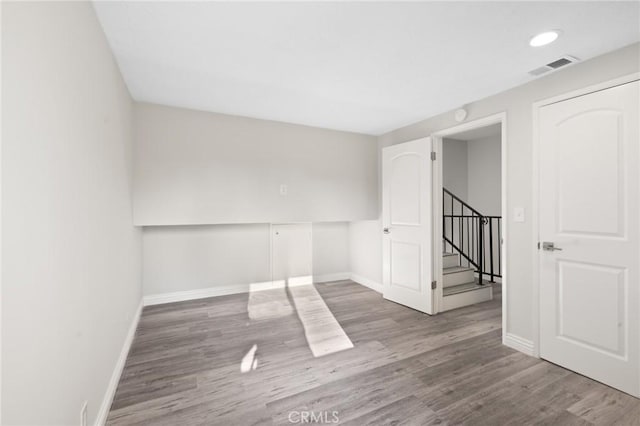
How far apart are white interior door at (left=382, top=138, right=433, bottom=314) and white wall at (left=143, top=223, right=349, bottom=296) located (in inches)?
52.3

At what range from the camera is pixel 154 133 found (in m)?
3.16

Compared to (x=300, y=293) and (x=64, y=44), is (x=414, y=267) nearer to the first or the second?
(x=300, y=293)

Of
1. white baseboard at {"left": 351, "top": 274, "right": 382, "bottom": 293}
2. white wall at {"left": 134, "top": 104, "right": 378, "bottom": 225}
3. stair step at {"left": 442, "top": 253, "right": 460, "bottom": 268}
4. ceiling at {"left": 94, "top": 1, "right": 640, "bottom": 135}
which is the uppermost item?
ceiling at {"left": 94, "top": 1, "right": 640, "bottom": 135}

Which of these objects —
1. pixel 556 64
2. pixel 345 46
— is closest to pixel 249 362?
pixel 345 46

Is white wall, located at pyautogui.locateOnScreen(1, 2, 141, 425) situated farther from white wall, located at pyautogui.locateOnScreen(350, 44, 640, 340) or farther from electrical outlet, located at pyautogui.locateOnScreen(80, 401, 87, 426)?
white wall, located at pyautogui.locateOnScreen(350, 44, 640, 340)

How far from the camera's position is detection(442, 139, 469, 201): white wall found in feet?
17.3

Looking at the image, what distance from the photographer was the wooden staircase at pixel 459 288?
3574 millimetres

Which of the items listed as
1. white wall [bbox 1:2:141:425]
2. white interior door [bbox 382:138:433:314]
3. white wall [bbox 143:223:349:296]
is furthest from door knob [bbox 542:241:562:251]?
white wall [bbox 1:2:141:425]

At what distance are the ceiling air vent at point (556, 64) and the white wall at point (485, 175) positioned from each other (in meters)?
2.89

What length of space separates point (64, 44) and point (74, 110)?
0.87 feet

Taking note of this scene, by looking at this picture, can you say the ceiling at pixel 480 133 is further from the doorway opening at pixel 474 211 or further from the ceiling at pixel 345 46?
the ceiling at pixel 345 46

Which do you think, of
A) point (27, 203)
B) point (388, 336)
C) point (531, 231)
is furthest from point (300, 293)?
point (27, 203)

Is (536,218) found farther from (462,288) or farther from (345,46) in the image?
(345,46)

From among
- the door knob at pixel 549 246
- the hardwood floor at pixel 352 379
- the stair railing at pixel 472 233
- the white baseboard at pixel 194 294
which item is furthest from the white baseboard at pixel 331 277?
the door knob at pixel 549 246
